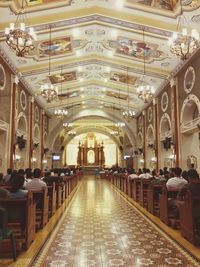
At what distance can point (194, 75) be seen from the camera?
11.0 meters

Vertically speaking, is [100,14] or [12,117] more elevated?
[100,14]

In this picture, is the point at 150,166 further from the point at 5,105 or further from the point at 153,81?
the point at 5,105

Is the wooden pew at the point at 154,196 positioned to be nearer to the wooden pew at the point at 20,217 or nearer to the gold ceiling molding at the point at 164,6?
the wooden pew at the point at 20,217

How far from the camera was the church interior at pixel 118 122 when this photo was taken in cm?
434

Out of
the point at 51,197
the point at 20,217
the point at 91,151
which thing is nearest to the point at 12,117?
the point at 51,197

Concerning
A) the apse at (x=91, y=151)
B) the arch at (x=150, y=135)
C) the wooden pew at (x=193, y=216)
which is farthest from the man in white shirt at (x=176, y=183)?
the apse at (x=91, y=151)

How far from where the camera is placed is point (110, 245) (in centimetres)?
455

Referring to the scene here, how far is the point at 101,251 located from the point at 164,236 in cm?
144

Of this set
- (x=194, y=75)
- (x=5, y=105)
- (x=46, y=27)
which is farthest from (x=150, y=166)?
(x=46, y=27)

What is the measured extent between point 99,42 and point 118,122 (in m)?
12.5

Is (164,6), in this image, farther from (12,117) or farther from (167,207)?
(12,117)

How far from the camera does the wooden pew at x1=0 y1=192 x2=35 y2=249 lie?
13.8 feet

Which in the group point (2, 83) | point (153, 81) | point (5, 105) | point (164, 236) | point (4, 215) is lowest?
point (164, 236)

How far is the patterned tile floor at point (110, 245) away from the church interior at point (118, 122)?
0.7 inches
